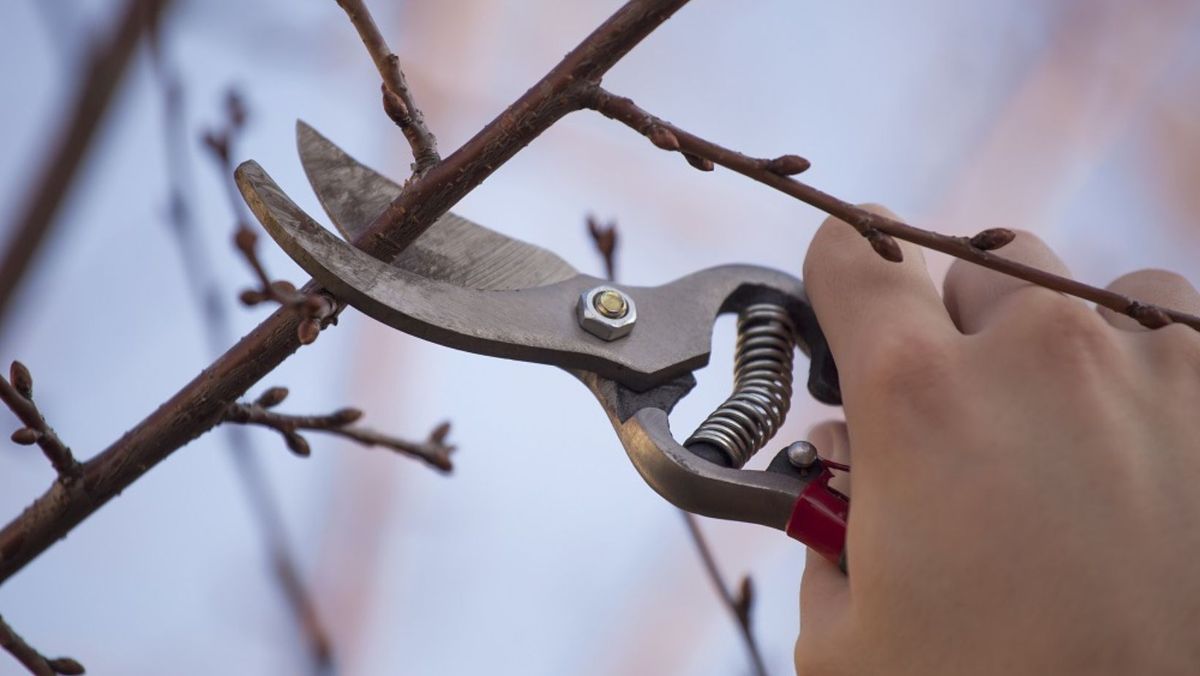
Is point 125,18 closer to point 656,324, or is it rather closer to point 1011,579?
point 656,324

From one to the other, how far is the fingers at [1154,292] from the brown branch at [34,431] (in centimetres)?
111

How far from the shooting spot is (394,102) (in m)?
1.27

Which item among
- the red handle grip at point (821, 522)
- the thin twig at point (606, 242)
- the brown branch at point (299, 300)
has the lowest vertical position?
the brown branch at point (299, 300)

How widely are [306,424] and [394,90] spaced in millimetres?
407

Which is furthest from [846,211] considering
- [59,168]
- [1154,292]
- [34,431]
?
[59,168]

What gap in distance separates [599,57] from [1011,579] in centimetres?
63

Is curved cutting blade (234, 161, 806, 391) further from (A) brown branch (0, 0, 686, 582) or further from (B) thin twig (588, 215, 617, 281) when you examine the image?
(B) thin twig (588, 215, 617, 281)

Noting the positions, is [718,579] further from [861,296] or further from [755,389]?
[861,296]

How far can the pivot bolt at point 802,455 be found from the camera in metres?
1.34

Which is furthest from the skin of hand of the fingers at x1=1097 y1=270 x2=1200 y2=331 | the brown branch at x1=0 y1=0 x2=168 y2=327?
the brown branch at x1=0 y1=0 x2=168 y2=327

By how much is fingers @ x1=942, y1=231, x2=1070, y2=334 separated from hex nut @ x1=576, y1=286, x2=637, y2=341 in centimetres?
36

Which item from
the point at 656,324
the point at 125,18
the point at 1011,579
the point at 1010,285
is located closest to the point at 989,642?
the point at 1011,579

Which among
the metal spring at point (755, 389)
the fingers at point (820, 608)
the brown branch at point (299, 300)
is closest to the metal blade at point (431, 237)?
the brown branch at point (299, 300)

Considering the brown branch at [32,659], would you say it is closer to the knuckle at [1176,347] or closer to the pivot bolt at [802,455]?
the pivot bolt at [802,455]
